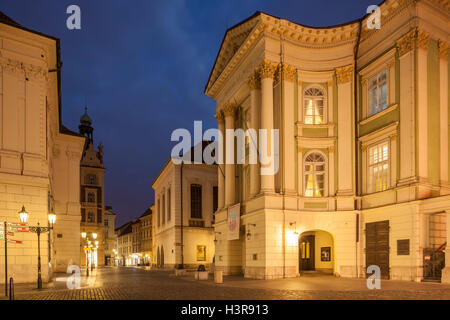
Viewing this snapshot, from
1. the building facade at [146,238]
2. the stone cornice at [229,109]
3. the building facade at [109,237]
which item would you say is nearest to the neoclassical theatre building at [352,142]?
the stone cornice at [229,109]

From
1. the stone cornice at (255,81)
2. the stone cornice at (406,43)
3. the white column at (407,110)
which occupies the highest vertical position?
the stone cornice at (406,43)

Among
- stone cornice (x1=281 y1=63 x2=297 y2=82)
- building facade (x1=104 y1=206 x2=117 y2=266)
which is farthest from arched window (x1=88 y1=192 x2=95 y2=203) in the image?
stone cornice (x1=281 y1=63 x2=297 y2=82)

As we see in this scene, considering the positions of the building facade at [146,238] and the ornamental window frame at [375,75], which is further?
the building facade at [146,238]

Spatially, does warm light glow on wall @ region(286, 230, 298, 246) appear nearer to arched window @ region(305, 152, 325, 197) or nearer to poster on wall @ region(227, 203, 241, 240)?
arched window @ region(305, 152, 325, 197)

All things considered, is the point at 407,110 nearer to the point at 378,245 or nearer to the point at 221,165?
the point at 378,245

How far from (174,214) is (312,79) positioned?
1141 inches

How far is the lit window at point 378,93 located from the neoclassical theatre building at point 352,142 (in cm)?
9

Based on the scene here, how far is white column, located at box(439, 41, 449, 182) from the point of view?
22.8 meters

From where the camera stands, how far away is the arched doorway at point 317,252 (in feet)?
94.0

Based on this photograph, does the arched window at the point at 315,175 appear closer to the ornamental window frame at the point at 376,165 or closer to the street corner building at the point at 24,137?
the ornamental window frame at the point at 376,165

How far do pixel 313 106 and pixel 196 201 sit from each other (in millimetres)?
27990

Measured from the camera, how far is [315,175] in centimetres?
2738

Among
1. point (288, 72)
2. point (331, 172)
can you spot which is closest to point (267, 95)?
point (288, 72)
